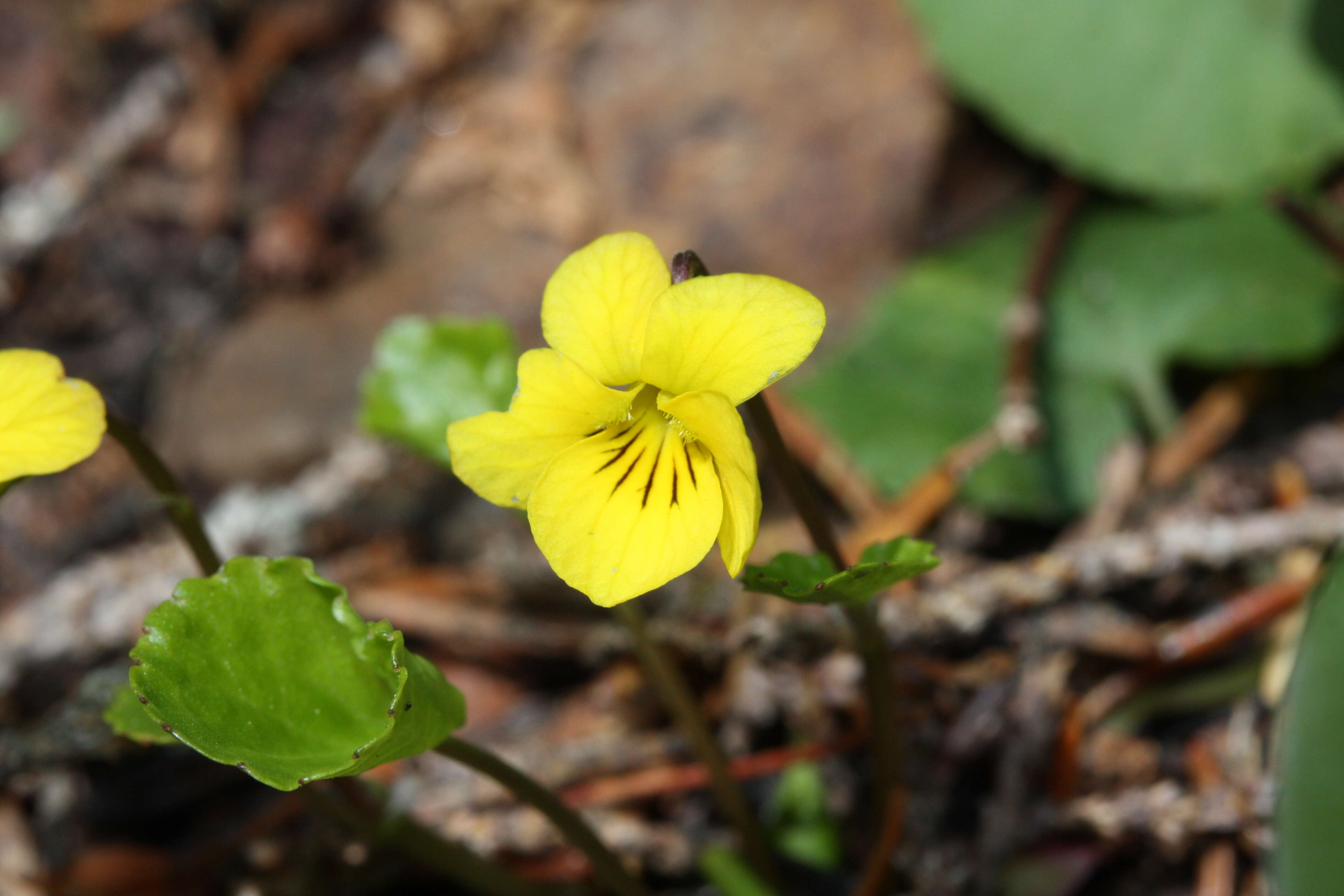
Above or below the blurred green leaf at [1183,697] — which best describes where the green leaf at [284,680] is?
above

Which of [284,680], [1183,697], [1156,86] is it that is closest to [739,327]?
[284,680]

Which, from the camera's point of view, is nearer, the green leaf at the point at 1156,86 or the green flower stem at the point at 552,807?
the green flower stem at the point at 552,807

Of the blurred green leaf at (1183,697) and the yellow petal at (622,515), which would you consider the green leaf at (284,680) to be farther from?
the blurred green leaf at (1183,697)

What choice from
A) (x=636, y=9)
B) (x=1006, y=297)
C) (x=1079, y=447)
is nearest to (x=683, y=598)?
(x=1079, y=447)

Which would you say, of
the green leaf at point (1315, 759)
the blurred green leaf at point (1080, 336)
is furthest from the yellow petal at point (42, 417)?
the blurred green leaf at point (1080, 336)

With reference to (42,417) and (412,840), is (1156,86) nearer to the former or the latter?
(412,840)

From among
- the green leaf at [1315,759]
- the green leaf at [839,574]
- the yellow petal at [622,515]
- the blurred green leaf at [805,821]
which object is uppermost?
the yellow petal at [622,515]
